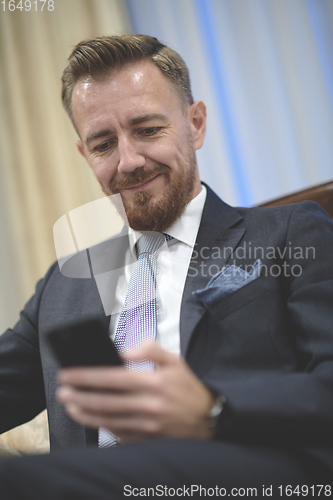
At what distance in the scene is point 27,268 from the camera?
191 cm

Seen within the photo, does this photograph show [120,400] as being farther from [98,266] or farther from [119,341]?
[98,266]

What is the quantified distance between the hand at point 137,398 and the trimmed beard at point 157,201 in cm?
52

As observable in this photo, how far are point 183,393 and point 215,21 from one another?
1.65 m

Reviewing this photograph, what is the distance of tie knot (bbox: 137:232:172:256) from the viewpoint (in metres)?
0.95

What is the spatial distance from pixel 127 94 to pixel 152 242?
1.16 ft

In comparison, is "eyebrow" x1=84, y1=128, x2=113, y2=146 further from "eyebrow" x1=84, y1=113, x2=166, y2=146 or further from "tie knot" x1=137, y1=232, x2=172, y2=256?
"tie knot" x1=137, y1=232, x2=172, y2=256

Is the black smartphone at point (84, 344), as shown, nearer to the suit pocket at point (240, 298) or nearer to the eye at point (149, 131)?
the suit pocket at point (240, 298)

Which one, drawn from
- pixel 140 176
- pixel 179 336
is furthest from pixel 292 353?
pixel 140 176

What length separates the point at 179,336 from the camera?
2.53 ft

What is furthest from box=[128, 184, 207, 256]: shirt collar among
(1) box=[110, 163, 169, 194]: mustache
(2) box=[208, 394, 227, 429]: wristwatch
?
(2) box=[208, 394, 227, 429]: wristwatch

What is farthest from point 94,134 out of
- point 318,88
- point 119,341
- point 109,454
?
point 318,88

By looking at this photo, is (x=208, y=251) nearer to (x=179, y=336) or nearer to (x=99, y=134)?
(x=179, y=336)

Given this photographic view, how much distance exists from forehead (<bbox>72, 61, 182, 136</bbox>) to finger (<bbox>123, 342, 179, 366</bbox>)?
2.09ft

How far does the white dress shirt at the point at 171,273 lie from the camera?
806 millimetres
